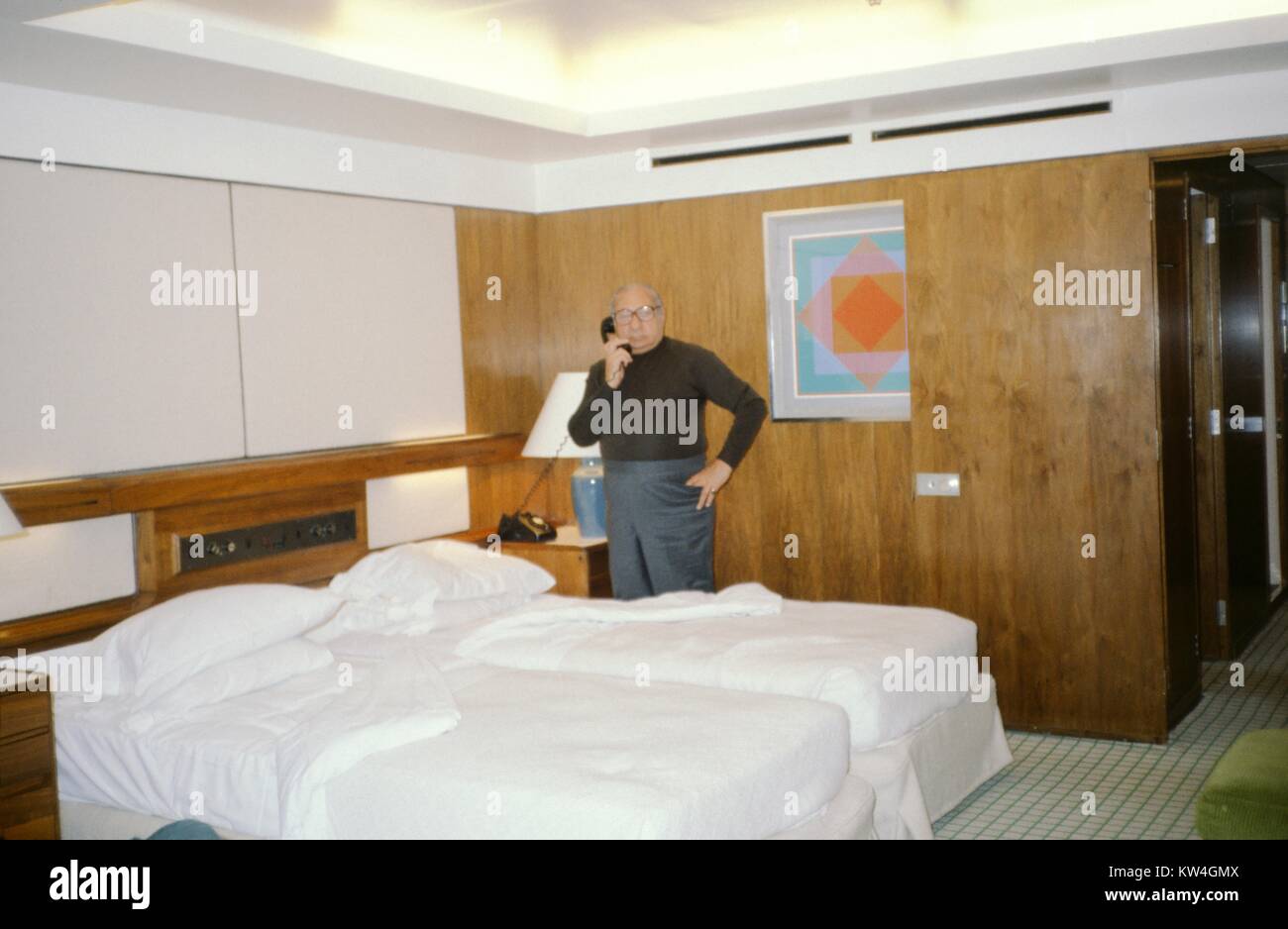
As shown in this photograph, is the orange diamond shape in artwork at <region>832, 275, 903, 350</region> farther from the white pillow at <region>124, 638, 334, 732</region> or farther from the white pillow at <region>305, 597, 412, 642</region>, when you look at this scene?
the white pillow at <region>124, 638, 334, 732</region>

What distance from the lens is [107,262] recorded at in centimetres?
394

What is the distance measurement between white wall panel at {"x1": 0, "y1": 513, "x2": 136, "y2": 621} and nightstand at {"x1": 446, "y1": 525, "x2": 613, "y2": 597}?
1625 mm

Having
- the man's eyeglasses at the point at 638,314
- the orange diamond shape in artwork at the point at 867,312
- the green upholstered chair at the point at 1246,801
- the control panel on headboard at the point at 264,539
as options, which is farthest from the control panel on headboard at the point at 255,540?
the green upholstered chair at the point at 1246,801

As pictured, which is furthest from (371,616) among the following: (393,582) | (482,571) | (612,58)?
(612,58)

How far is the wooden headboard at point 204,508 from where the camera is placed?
3.71 metres

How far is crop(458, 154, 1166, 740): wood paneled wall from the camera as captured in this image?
4.76 meters

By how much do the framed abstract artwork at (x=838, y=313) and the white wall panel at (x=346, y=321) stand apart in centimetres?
143

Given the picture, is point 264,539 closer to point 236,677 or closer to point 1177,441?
point 236,677

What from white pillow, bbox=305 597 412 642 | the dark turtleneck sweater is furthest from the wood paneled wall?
white pillow, bbox=305 597 412 642

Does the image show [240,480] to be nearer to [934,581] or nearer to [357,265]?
[357,265]

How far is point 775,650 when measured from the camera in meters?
3.73

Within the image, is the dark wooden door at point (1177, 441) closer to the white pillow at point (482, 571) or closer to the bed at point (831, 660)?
the bed at point (831, 660)
